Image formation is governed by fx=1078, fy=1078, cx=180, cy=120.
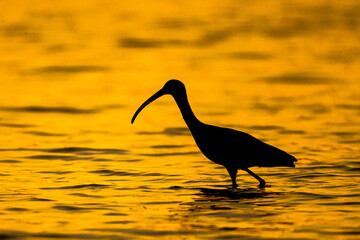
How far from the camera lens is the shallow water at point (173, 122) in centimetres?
1287

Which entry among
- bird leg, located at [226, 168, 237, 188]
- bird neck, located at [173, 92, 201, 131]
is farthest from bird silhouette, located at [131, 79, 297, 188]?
bird neck, located at [173, 92, 201, 131]

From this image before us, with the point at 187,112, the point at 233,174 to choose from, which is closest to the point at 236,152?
the point at 233,174

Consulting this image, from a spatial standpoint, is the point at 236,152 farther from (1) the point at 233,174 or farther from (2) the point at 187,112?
(2) the point at 187,112

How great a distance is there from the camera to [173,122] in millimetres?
21344

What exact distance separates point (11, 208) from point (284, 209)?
11.1ft

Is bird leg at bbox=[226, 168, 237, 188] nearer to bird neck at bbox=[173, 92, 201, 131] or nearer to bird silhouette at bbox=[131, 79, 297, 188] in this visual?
bird silhouette at bbox=[131, 79, 297, 188]

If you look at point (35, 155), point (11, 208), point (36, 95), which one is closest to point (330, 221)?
point (11, 208)

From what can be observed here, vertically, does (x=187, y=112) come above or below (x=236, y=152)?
above

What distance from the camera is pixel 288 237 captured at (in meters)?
11.7

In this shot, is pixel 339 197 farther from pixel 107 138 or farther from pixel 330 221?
pixel 107 138

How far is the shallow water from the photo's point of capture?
1287cm

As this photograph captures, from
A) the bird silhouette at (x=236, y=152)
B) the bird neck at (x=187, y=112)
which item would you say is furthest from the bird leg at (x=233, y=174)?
the bird neck at (x=187, y=112)

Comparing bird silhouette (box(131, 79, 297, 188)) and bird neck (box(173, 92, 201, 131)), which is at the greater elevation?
bird neck (box(173, 92, 201, 131))

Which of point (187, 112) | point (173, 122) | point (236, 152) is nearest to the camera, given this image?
point (236, 152)
